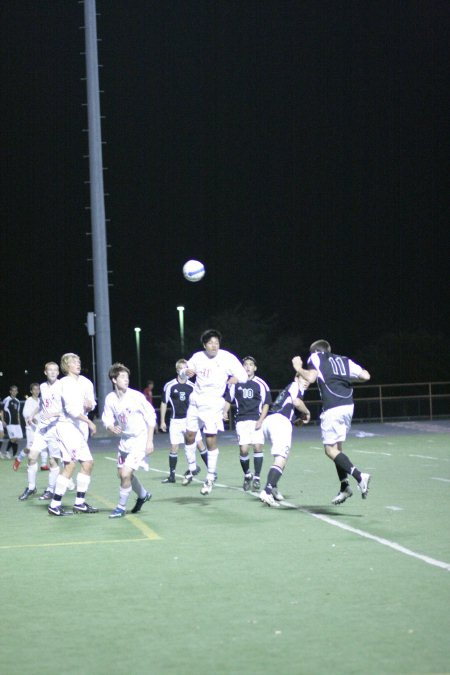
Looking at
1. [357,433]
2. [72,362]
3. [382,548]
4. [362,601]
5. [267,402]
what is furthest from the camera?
[357,433]

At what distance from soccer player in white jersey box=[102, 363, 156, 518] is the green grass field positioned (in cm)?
61

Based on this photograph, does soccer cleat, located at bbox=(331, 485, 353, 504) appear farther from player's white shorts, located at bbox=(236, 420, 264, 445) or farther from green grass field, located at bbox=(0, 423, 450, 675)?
player's white shorts, located at bbox=(236, 420, 264, 445)

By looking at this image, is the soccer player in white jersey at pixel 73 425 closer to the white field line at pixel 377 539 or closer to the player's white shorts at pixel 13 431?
the white field line at pixel 377 539

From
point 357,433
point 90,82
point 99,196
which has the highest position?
point 90,82

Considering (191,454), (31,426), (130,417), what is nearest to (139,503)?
(130,417)

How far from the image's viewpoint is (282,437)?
1393 cm

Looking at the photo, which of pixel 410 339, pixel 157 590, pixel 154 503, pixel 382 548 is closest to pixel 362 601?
pixel 157 590

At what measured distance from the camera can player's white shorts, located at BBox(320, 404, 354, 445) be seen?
13.0m

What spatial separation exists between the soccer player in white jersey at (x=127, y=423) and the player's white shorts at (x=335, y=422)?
2.09m

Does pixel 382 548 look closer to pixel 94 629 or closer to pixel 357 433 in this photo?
pixel 94 629

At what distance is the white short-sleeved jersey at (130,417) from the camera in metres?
13.1

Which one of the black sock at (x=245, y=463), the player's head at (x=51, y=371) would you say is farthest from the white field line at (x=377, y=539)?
the player's head at (x=51, y=371)

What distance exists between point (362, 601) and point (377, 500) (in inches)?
264

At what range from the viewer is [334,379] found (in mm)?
12992
